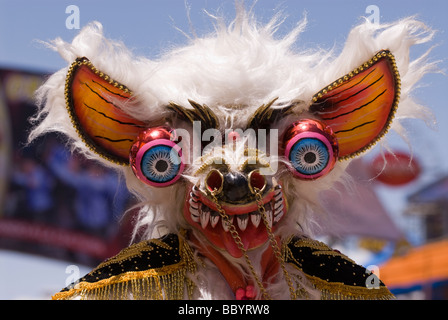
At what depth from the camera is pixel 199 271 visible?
1.74m

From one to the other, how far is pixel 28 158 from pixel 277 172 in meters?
9.60

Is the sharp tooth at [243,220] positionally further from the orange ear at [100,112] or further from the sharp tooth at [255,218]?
the orange ear at [100,112]

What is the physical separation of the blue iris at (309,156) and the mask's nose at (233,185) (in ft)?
0.51

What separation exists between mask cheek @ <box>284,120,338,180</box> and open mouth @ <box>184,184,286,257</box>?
99mm

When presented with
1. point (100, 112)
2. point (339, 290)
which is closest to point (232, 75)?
point (100, 112)

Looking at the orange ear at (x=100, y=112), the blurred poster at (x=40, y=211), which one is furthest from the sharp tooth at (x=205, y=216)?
the blurred poster at (x=40, y=211)

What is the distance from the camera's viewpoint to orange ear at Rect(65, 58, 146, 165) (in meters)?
1.79

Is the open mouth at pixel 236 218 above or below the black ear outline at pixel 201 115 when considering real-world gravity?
below

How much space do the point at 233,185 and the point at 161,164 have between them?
24 cm

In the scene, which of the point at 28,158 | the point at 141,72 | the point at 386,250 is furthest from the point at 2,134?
the point at 141,72

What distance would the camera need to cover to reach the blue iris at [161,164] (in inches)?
66.7

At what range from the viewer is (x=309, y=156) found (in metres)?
1.73

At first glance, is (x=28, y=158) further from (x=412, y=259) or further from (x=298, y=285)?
(x=298, y=285)

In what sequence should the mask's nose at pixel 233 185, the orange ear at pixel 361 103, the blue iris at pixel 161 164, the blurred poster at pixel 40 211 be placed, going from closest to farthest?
1. the mask's nose at pixel 233 185
2. the blue iris at pixel 161 164
3. the orange ear at pixel 361 103
4. the blurred poster at pixel 40 211
